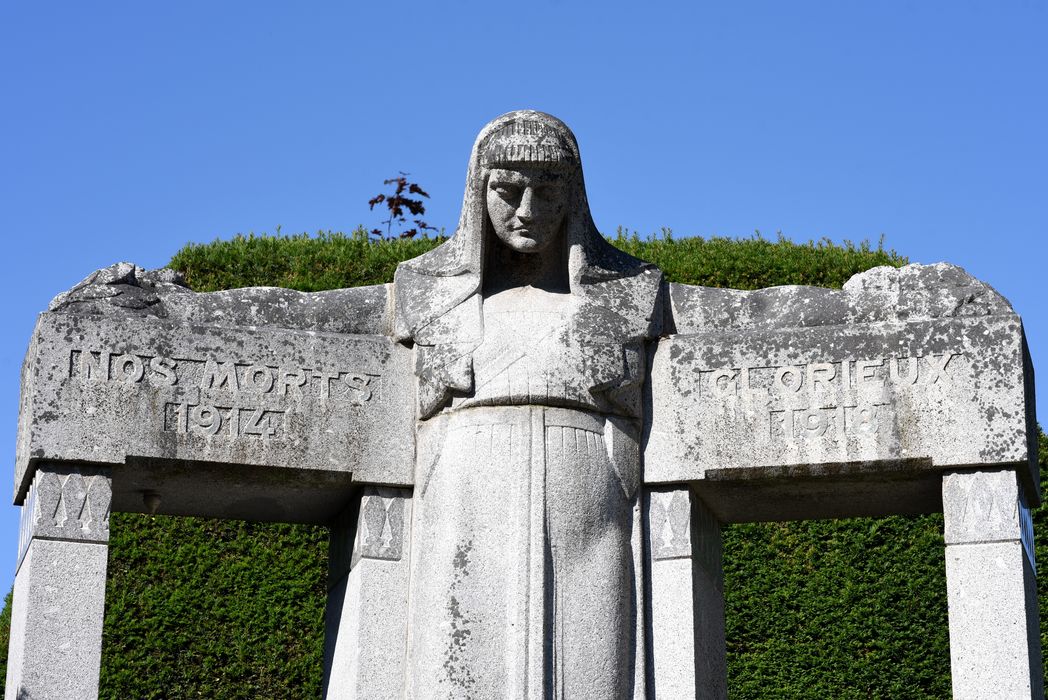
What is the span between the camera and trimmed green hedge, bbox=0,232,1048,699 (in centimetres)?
1442

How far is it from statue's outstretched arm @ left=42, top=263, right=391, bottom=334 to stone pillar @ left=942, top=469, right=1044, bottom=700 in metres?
3.19

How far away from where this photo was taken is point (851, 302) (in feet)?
31.5

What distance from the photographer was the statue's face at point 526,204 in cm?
945

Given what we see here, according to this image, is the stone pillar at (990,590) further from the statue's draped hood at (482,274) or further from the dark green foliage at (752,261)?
the dark green foliage at (752,261)

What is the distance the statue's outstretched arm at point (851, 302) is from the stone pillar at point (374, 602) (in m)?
1.85

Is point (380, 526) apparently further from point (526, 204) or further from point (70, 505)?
point (526, 204)

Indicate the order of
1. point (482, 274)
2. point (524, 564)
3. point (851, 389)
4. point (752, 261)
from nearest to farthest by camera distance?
point (524, 564)
point (851, 389)
point (482, 274)
point (752, 261)

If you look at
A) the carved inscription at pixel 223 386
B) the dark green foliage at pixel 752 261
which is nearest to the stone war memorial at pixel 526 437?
the carved inscription at pixel 223 386

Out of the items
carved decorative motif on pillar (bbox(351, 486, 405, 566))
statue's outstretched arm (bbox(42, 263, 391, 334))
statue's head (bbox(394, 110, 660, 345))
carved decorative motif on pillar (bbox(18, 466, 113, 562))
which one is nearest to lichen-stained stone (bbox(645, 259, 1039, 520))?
statue's head (bbox(394, 110, 660, 345))

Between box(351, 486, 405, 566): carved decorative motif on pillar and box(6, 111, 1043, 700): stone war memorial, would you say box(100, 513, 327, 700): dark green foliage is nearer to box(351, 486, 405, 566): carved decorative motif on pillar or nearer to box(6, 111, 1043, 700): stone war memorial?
box(6, 111, 1043, 700): stone war memorial

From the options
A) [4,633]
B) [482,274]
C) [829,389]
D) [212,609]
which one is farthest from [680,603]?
[4,633]

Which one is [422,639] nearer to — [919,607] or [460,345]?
[460,345]

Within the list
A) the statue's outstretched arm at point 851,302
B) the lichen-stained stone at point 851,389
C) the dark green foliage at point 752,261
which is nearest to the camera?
the lichen-stained stone at point 851,389

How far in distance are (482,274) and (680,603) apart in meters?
2.00
